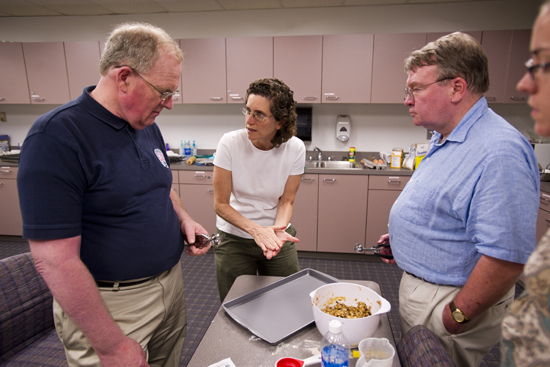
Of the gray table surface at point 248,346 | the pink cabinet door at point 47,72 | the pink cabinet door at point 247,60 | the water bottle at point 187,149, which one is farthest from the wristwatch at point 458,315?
the pink cabinet door at point 47,72

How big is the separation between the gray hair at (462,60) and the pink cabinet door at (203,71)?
104 inches

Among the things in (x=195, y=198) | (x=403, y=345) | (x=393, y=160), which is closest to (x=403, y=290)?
(x=403, y=345)

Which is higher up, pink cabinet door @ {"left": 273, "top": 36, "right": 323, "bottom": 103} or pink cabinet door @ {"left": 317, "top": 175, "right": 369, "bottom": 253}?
pink cabinet door @ {"left": 273, "top": 36, "right": 323, "bottom": 103}

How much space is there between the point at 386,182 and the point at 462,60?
7.06 ft

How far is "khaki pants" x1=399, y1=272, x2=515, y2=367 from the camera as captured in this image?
1086 mm

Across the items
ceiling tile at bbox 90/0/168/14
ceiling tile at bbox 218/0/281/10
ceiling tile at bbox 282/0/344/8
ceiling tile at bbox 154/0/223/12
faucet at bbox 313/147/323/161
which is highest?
ceiling tile at bbox 90/0/168/14

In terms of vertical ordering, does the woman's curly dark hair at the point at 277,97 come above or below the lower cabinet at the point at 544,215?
above

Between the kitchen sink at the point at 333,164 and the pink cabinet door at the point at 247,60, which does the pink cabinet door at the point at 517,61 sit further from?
the pink cabinet door at the point at 247,60

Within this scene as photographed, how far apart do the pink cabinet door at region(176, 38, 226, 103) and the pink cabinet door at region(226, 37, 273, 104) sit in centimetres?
9

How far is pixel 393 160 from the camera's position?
3279 mm

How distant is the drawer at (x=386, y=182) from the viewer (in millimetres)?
3119

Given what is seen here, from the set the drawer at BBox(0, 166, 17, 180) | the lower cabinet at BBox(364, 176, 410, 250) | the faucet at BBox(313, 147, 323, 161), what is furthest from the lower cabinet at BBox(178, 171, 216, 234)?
the drawer at BBox(0, 166, 17, 180)

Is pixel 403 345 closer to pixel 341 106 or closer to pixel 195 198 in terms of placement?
pixel 195 198

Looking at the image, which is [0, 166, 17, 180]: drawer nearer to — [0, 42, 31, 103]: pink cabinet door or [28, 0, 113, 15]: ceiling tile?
[0, 42, 31, 103]: pink cabinet door
